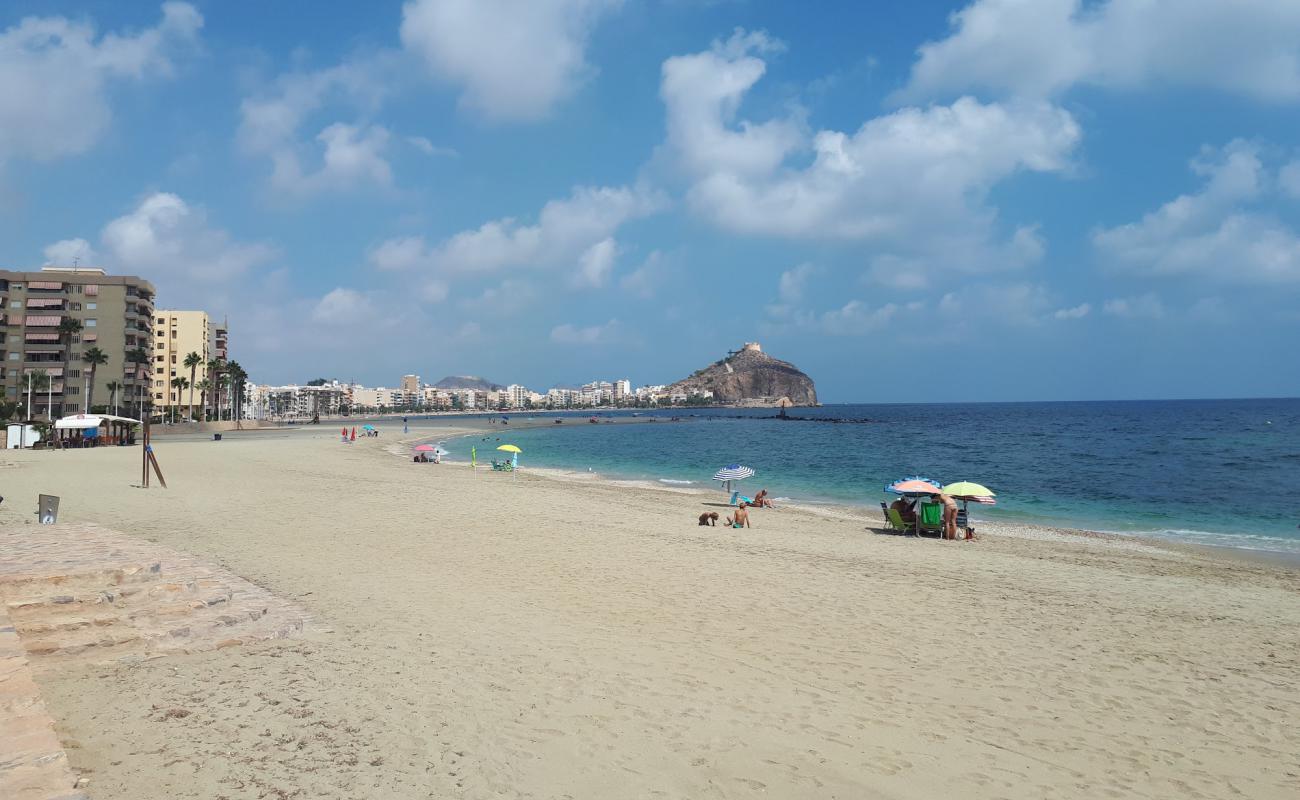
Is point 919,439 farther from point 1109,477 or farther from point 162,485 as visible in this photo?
point 162,485

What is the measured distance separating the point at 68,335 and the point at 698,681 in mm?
91900

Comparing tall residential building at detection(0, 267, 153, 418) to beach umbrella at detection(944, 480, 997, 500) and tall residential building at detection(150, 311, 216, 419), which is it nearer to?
tall residential building at detection(150, 311, 216, 419)

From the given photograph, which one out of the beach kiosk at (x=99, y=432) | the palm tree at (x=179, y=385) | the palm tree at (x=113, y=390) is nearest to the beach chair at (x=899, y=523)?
the beach kiosk at (x=99, y=432)

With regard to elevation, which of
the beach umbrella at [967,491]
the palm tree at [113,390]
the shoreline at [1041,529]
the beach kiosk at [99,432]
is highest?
the palm tree at [113,390]

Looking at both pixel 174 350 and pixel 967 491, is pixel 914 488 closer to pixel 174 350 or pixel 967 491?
pixel 967 491

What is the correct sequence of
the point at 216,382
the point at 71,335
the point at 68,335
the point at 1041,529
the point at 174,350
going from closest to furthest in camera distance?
the point at 1041,529, the point at 68,335, the point at 71,335, the point at 216,382, the point at 174,350

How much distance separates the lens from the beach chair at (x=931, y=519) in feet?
61.8

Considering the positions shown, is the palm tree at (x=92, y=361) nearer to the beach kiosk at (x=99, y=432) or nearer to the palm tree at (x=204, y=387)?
the palm tree at (x=204, y=387)

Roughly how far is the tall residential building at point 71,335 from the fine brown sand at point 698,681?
8297cm

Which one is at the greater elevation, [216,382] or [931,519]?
[216,382]

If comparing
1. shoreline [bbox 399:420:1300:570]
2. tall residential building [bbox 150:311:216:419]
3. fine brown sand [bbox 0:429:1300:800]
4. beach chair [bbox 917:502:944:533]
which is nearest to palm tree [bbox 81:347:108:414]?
tall residential building [bbox 150:311:216:419]

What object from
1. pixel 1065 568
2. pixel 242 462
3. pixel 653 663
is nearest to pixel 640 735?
pixel 653 663

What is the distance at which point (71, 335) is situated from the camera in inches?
3000

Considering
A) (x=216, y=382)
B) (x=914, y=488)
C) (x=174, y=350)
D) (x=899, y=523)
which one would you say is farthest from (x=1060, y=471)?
(x=174, y=350)
